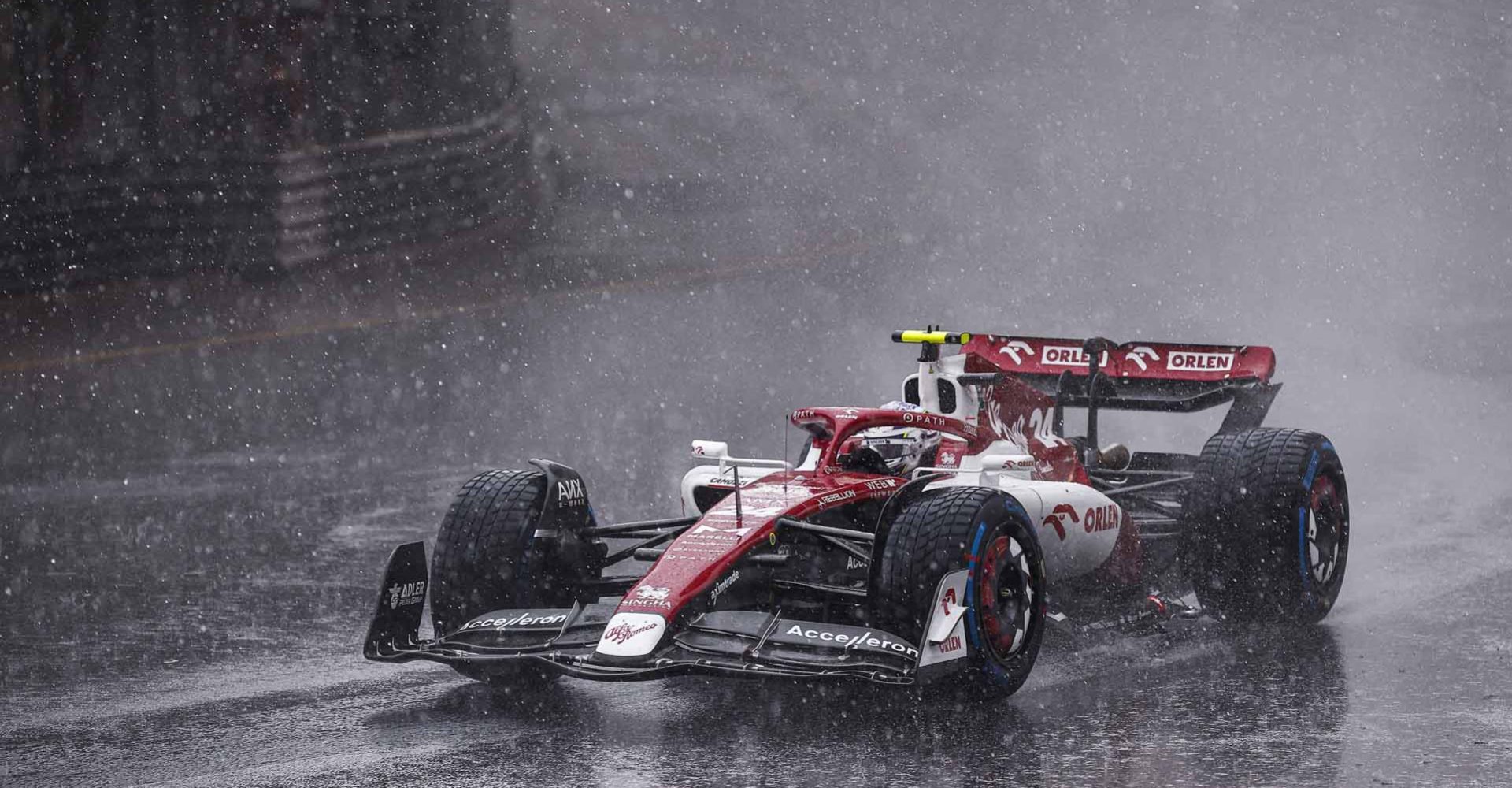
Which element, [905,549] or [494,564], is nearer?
[905,549]

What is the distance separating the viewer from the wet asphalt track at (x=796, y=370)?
633 centimetres

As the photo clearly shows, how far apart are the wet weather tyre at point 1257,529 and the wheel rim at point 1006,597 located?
5.89 feet

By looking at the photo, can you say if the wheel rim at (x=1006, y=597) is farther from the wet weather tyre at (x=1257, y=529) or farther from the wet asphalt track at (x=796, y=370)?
the wet weather tyre at (x=1257, y=529)

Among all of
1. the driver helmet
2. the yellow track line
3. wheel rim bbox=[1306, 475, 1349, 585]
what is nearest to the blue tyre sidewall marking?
wheel rim bbox=[1306, 475, 1349, 585]

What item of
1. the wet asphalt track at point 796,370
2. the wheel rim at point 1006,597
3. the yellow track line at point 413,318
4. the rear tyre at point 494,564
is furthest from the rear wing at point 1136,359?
the yellow track line at point 413,318

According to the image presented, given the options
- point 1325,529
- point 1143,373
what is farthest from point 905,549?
point 1143,373

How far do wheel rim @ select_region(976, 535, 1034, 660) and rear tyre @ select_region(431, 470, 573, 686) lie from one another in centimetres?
186

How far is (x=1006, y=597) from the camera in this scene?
22.3 ft

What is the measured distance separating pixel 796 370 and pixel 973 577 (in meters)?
13.1

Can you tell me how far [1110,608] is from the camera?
28.4ft

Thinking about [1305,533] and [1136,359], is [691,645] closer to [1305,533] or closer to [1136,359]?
[1305,533]

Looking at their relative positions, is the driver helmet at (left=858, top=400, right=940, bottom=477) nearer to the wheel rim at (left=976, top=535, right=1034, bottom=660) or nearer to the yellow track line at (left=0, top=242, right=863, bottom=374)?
the wheel rim at (left=976, top=535, right=1034, bottom=660)

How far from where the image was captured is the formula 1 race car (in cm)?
638

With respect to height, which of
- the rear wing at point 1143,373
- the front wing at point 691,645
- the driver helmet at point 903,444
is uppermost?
the rear wing at point 1143,373
